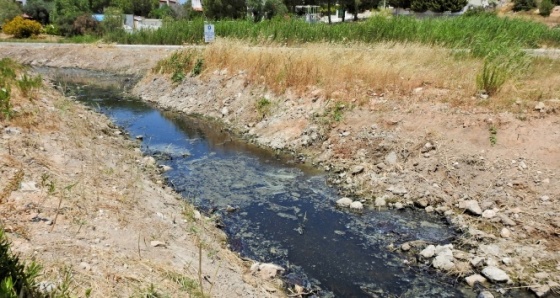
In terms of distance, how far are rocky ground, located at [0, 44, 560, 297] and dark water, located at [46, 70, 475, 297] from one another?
0.35 metres

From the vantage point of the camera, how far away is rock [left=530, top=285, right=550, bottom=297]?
4.79 metres

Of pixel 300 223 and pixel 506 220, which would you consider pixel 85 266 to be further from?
pixel 506 220

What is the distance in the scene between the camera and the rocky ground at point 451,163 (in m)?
5.46

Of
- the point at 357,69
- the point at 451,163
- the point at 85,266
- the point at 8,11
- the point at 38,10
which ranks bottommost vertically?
the point at 85,266

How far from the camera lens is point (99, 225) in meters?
4.84

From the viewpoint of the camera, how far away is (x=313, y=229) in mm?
6340

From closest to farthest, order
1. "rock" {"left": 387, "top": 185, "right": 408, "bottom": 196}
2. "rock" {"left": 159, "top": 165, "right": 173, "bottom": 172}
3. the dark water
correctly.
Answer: the dark water → "rock" {"left": 387, "top": 185, "right": 408, "bottom": 196} → "rock" {"left": 159, "top": 165, "right": 173, "bottom": 172}

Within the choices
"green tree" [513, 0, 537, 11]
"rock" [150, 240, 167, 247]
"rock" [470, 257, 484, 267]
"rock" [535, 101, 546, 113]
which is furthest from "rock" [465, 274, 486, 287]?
"green tree" [513, 0, 537, 11]

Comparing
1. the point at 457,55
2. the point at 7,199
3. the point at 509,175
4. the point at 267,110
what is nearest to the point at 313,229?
the point at 509,175

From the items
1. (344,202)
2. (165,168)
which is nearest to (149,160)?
(165,168)

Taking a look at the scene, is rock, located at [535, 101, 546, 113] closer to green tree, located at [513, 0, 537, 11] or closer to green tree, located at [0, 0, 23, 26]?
green tree, located at [0, 0, 23, 26]

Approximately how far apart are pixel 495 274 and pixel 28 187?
5.65m

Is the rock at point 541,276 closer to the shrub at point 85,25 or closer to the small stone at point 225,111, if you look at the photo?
the small stone at point 225,111

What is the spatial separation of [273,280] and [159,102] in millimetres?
11432
